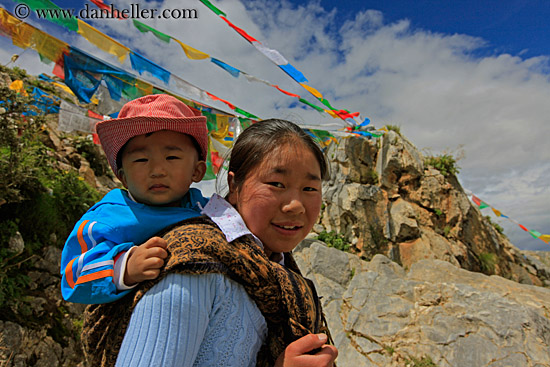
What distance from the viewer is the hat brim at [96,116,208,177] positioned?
1.23 metres

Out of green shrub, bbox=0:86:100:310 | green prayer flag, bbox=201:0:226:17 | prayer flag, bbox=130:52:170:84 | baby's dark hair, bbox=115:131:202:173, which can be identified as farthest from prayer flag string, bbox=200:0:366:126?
baby's dark hair, bbox=115:131:202:173

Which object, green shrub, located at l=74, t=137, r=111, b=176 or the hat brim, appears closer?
the hat brim

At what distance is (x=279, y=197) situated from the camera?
124cm

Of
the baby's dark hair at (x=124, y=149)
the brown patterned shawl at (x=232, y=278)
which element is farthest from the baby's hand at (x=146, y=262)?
the baby's dark hair at (x=124, y=149)

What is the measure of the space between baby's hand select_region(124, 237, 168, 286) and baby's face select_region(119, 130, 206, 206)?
30cm

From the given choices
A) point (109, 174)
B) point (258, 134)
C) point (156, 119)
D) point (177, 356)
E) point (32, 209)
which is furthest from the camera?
point (109, 174)

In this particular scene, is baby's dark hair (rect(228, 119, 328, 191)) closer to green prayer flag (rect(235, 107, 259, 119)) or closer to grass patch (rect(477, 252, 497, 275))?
green prayer flag (rect(235, 107, 259, 119))

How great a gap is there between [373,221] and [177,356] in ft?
35.2

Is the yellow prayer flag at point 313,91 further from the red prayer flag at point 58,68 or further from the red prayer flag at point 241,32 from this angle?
the red prayer flag at point 58,68

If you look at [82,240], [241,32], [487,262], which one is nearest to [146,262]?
[82,240]

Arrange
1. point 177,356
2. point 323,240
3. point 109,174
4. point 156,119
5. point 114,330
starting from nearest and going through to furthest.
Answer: point 177,356
point 114,330
point 156,119
point 323,240
point 109,174

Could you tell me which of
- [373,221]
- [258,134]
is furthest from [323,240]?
[258,134]

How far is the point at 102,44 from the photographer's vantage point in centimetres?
522

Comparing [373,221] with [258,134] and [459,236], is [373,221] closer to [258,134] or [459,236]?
[459,236]
